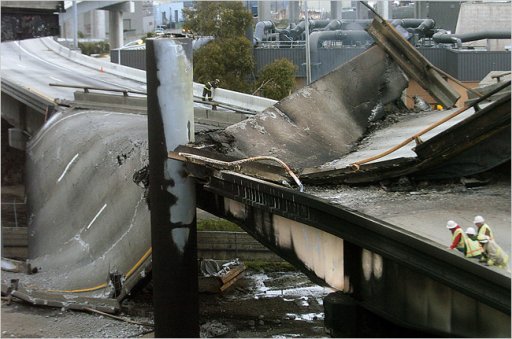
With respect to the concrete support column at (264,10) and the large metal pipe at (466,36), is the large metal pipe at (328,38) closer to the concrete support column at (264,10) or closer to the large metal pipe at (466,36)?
the large metal pipe at (466,36)

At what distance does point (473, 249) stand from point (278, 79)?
89.3 ft

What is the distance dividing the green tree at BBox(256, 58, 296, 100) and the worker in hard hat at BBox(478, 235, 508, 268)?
88.3 ft

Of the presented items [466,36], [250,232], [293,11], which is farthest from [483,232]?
[293,11]

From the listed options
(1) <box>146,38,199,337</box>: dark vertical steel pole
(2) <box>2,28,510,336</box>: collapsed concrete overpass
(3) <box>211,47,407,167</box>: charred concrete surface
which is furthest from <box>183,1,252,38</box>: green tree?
(1) <box>146,38,199,337</box>: dark vertical steel pole

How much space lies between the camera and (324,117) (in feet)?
48.8

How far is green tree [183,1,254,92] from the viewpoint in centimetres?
3443

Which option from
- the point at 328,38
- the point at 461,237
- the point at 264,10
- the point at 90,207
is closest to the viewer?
the point at 461,237

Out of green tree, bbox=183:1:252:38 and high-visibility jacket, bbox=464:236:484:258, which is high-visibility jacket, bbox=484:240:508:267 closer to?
high-visibility jacket, bbox=464:236:484:258

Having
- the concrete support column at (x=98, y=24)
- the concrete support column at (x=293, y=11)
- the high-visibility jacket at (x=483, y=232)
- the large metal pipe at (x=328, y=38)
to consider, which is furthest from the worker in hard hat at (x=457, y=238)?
the concrete support column at (x=98, y=24)

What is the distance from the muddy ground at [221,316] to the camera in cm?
1512

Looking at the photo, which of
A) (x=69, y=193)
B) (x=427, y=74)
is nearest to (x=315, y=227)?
(x=427, y=74)

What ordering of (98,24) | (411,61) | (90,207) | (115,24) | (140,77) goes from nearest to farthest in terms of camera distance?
(411,61) < (90,207) < (140,77) < (115,24) < (98,24)

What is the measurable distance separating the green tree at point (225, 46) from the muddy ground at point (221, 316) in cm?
1776

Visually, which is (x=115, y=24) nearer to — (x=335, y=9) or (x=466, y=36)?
(x=335, y=9)
